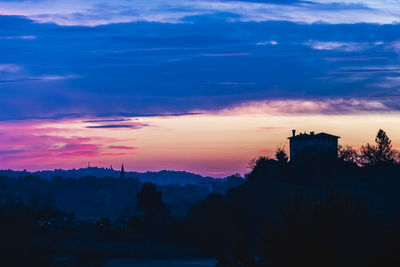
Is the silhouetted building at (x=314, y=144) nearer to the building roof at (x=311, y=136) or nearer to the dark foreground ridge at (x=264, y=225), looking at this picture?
the building roof at (x=311, y=136)

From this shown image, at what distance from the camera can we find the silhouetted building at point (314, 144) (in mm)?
118750

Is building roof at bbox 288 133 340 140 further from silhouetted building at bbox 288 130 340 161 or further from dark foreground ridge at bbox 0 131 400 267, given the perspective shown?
dark foreground ridge at bbox 0 131 400 267

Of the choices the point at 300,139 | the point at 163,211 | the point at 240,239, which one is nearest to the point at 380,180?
the point at 300,139

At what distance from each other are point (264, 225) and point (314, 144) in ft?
234

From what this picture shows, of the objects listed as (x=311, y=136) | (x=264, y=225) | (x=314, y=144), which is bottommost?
(x=264, y=225)

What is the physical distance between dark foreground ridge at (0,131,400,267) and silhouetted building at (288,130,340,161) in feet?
5.74

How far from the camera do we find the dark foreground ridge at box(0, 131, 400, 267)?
26.8 metres

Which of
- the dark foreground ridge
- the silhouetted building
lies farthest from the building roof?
the dark foreground ridge

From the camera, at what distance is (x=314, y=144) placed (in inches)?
4742

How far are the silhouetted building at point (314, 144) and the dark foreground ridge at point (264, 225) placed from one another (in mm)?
1750

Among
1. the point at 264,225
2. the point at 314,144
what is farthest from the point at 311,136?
the point at 264,225

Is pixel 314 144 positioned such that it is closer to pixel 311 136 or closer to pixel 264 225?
pixel 311 136

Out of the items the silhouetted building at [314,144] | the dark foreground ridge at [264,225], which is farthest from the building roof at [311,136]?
the dark foreground ridge at [264,225]

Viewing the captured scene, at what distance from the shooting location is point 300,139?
122500mm
